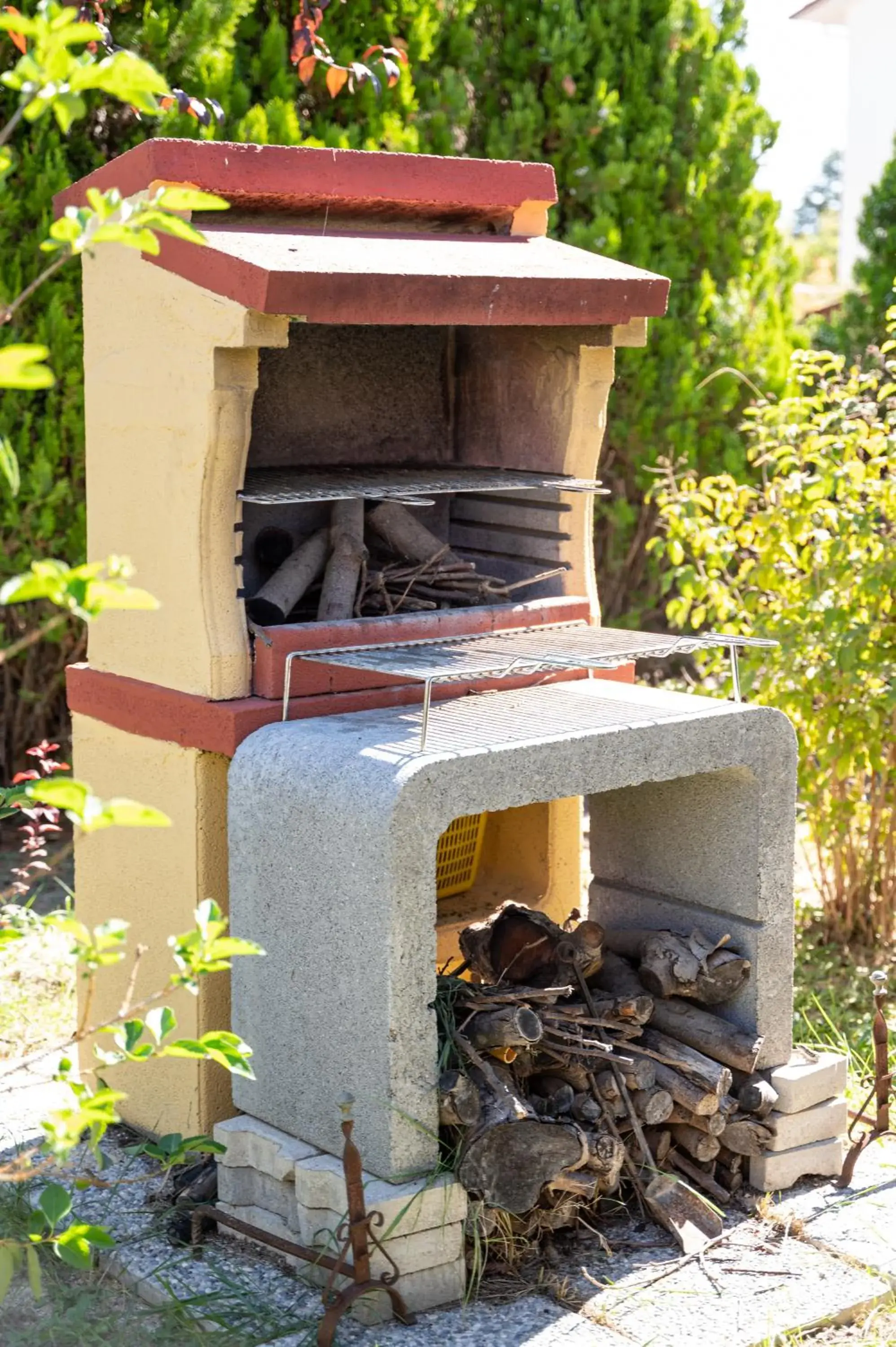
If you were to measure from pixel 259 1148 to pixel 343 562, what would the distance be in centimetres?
137

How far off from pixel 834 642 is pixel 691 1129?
189cm

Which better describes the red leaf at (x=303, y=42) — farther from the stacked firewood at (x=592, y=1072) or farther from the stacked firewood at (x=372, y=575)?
the stacked firewood at (x=592, y=1072)

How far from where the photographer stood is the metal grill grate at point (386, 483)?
3604 mm

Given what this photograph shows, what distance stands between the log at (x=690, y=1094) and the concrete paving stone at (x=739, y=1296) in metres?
0.27

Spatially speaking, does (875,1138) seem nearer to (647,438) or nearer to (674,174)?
(647,438)

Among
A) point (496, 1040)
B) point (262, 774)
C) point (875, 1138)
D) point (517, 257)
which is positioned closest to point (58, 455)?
point (517, 257)

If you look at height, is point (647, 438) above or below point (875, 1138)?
above

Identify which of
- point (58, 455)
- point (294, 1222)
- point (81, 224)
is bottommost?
point (294, 1222)

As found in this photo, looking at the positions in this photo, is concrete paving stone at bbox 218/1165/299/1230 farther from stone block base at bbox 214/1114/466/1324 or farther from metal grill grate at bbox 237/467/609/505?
metal grill grate at bbox 237/467/609/505

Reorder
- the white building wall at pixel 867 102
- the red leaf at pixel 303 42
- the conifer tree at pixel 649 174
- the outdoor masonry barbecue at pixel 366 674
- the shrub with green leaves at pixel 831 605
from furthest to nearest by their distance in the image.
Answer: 1. the white building wall at pixel 867 102
2. the conifer tree at pixel 649 174
3. the shrub with green leaves at pixel 831 605
4. the red leaf at pixel 303 42
5. the outdoor masonry barbecue at pixel 366 674

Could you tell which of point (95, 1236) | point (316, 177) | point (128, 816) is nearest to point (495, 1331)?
point (95, 1236)

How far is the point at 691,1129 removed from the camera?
356cm

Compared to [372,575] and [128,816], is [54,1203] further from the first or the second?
[372,575]

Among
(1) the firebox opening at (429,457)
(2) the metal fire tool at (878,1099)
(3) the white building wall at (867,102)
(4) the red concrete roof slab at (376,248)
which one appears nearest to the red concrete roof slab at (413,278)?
(4) the red concrete roof slab at (376,248)
